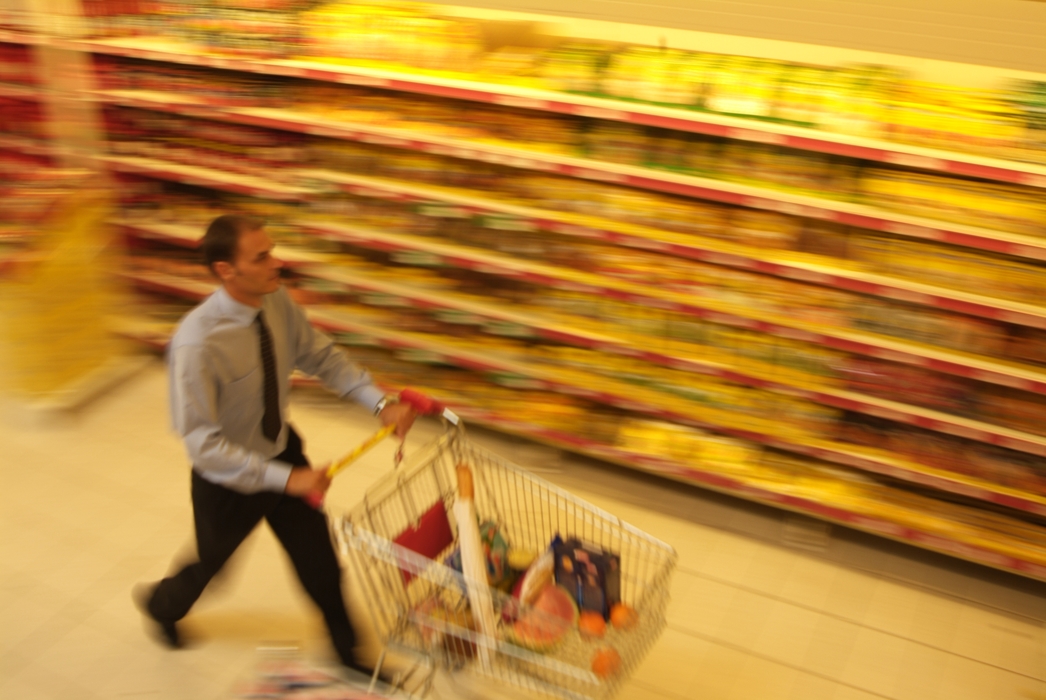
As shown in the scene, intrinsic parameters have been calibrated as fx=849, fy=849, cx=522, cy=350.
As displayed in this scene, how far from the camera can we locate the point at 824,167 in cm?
287

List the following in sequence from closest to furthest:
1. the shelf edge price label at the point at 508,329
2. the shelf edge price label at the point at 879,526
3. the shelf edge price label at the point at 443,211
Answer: the shelf edge price label at the point at 879,526, the shelf edge price label at the point at 443,211, the shelf edge price label at the point at 508,329

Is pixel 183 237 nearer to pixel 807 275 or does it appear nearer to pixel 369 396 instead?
pixel 369 396

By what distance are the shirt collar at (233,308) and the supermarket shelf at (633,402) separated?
5.12ft

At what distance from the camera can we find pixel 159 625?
2.86m

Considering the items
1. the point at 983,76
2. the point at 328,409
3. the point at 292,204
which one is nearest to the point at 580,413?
the point at 328,409

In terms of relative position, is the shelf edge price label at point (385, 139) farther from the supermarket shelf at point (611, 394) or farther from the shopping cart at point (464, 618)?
the shopping cart at point (464, 618)

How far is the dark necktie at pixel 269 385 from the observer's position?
229cm

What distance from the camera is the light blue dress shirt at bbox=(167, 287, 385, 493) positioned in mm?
2127

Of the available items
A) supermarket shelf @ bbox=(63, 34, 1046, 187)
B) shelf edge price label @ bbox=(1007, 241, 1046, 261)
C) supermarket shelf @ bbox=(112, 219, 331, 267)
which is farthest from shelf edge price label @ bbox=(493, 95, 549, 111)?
shelf edge price label @ bbox=(1007, 241, 1046, 261)

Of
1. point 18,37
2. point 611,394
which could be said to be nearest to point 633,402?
point 611,394

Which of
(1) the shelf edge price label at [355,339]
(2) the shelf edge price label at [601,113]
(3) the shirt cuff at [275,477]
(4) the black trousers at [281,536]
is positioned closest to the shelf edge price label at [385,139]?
(2) the shelf edge price label at [601,113]

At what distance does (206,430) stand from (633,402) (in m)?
1.79

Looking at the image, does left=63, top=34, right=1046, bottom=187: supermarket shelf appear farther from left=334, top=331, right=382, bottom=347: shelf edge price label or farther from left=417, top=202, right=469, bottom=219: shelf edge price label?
left=334, top=331, right=382, bottom=347: shelf edge price label

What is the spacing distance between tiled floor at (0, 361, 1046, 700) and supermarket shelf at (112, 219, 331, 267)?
87cm
